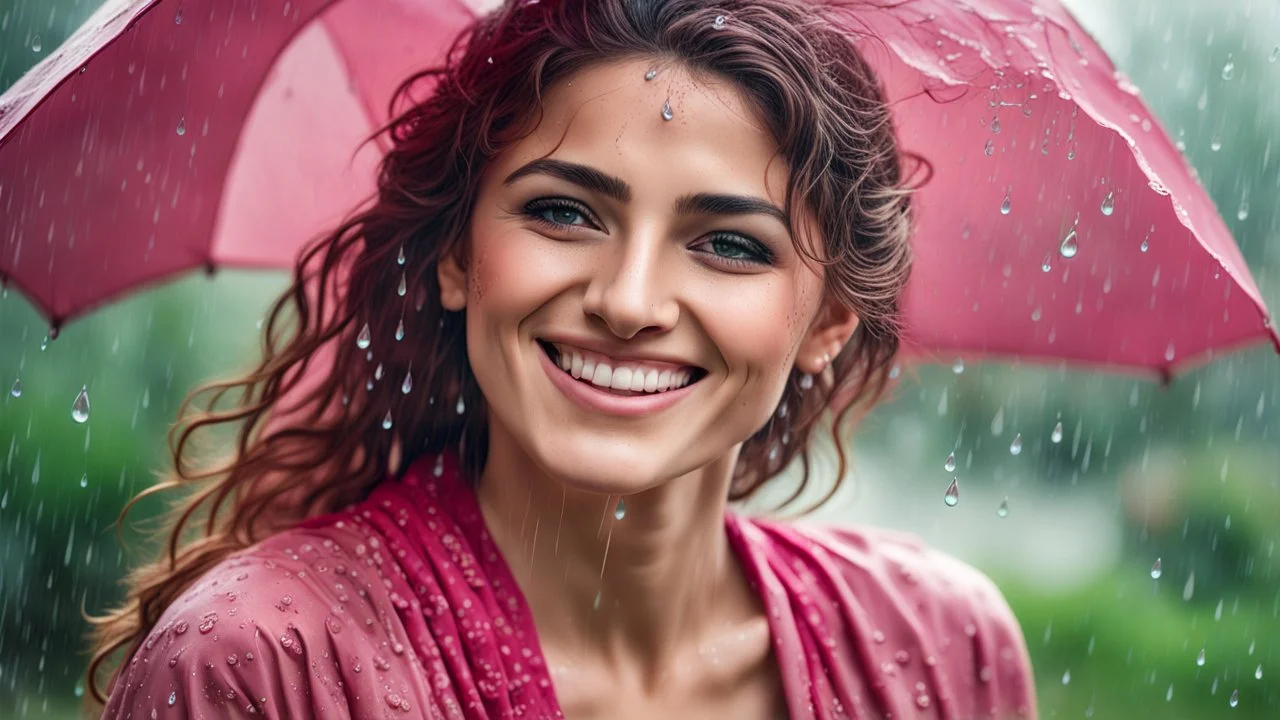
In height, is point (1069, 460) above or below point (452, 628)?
above

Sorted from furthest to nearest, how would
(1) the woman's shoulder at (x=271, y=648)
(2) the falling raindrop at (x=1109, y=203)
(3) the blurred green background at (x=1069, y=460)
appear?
(3) the blurred green background at (x=1069, y=460) → (2) the falling raindrop at (x=1109, y=203) → (1) the woman's shoulder at (x=271, y=648)

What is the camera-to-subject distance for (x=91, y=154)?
2.53 m

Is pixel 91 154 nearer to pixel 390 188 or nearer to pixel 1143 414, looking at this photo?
pixel 390 188

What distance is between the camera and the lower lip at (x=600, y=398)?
7.86ft

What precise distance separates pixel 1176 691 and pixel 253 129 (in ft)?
20.4

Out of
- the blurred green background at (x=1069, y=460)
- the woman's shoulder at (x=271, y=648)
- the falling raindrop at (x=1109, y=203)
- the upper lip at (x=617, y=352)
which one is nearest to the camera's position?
the woman's shoulder at (x=271, y=648)

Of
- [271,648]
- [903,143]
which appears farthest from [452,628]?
[903,143]

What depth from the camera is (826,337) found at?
2705 mm

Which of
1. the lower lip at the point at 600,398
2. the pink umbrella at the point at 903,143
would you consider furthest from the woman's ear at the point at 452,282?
the pink umbrella at the point at 903,143

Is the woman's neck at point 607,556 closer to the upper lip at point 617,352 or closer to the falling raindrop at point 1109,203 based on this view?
the upper lip at point 617,352

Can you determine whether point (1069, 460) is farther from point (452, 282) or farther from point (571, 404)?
point (571, 404)

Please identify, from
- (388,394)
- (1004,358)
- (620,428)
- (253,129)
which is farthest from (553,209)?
(1004,358)

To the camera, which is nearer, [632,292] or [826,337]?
[632,292]

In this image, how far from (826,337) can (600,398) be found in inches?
19.4
